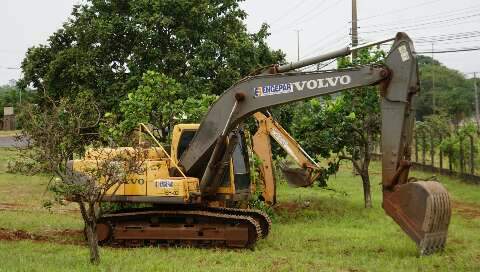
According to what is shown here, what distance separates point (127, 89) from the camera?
2286 centimetres

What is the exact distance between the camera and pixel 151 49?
75.5ft

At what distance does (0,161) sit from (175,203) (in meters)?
25.4

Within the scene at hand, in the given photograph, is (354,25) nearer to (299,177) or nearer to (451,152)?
(451,152)

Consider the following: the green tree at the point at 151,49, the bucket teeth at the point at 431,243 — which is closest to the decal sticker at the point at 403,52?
the bucket teeth at the point at 431,243

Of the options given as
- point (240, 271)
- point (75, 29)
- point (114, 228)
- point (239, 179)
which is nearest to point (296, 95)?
point (239, 179)

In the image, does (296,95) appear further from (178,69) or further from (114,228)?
(178,69)

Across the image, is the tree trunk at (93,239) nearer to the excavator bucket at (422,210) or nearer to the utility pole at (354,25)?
the excavator bucket at (422,210)

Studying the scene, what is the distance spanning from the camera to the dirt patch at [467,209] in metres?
17.7

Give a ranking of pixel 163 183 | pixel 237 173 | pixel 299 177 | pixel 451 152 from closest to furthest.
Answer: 1. pixel 163 183
2. pixel 237 173
3. pixel 299 177
4. pixel 451 152

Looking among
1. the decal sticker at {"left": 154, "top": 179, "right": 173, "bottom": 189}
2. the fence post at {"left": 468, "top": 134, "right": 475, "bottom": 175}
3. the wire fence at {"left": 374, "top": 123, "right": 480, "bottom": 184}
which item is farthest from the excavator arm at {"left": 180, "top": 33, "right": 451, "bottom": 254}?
the wire fence at {"left": 374, "top": 123, "right": 480, "bottom": 184}

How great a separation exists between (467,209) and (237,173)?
29.7 ft

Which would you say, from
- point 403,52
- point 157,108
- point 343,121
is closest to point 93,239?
point 403,52

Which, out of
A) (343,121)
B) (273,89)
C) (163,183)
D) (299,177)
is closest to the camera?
(273,89)

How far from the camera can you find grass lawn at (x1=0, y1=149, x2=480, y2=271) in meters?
9.83
